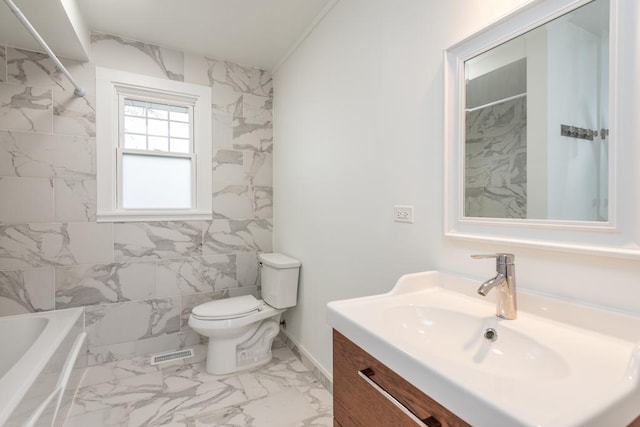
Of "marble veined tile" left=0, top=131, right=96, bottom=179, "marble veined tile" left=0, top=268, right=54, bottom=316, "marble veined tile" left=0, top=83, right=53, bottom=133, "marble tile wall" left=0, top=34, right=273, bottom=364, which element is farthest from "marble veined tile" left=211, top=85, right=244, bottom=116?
"marble veined tile" left=0, top=268, right=54, bottom=316

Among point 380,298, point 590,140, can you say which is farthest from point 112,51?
point 590,140

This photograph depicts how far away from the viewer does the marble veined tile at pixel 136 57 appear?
236cm

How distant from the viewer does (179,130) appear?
2.72 meters

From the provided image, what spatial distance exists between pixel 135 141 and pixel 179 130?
0.36 meters

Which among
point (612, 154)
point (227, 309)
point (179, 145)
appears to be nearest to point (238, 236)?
point (227, 309)

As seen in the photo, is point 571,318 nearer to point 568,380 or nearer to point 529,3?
point 568,380

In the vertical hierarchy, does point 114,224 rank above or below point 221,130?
below

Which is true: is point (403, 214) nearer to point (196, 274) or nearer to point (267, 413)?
point (267, 413)

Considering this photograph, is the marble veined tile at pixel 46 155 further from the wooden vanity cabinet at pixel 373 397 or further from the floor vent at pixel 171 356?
the wooden vanity cabinet at pixel 373 397

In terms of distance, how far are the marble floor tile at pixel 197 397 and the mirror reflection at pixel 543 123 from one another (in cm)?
157

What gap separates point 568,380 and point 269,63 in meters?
2.97

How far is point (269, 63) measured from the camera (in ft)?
9.32

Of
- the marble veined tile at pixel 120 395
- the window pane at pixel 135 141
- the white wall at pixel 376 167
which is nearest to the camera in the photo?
the white wall at pixel 376 167

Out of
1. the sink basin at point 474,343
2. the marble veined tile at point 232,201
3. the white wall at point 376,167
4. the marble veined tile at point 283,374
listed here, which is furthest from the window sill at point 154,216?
the sink basin at point 474,343
